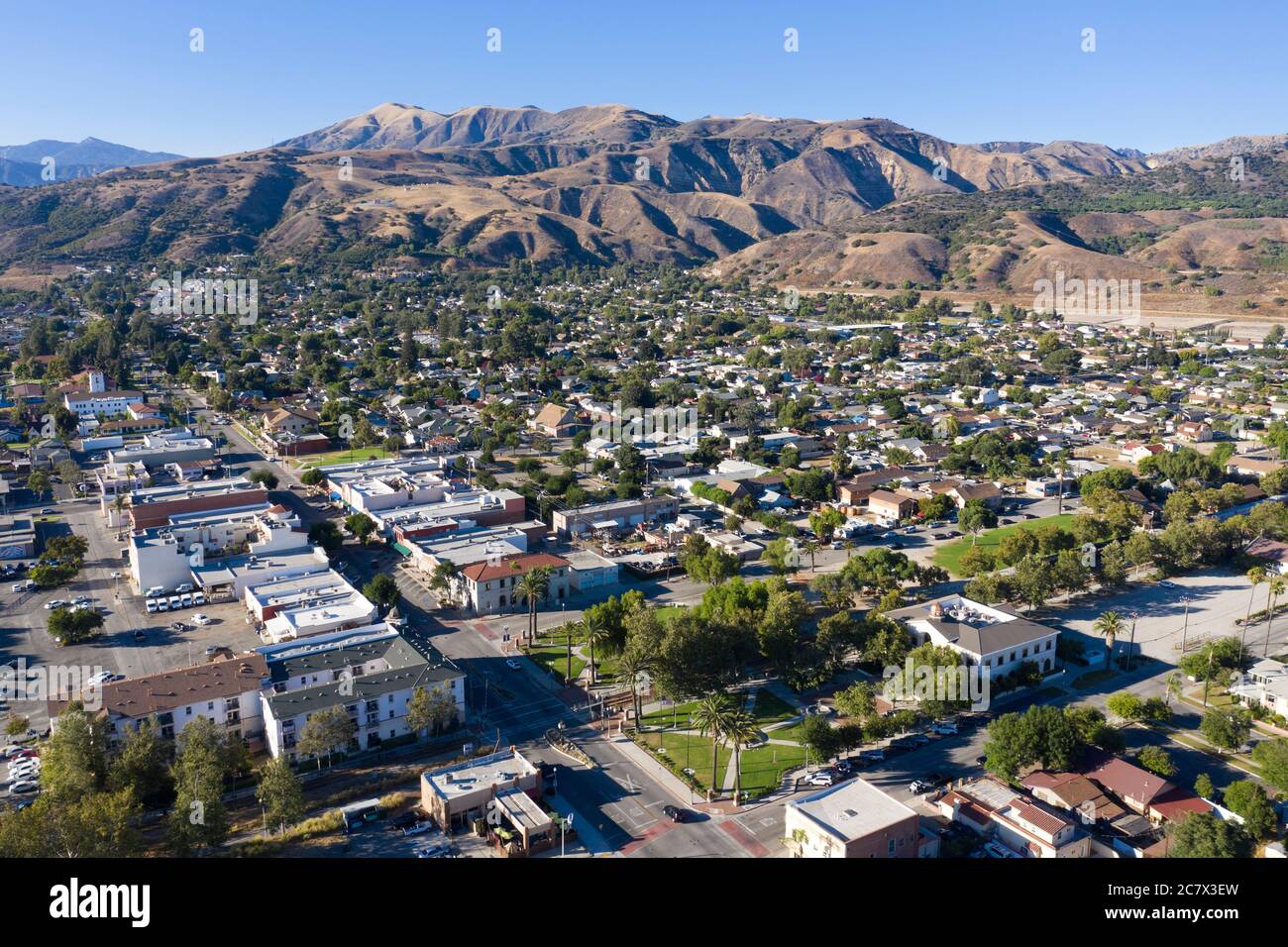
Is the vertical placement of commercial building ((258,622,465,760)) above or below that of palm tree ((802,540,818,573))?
below

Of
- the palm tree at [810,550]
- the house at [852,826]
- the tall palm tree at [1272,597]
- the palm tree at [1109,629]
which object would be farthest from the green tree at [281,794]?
the tall palm tree at [1272,597]

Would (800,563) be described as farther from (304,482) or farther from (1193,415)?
(1193,415)

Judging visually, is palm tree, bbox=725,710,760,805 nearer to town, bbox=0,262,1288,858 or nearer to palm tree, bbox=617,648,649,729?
town, bbox=0,262,1288,858

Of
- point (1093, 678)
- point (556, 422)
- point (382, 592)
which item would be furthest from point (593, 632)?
point (556, 422)

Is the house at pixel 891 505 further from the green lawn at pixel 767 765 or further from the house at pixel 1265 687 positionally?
the green lawn at pixel 767 765

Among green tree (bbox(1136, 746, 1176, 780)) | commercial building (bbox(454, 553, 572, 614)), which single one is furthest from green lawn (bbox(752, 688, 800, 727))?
commercial building (bbox(454, 553, 572, 614))

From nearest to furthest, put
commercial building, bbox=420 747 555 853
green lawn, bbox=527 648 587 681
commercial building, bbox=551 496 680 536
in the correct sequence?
commercial building, bbox=420 747 555 853
green lawn, bbox=527 648 587 681
commercial building, bbox=551 496 680 536
